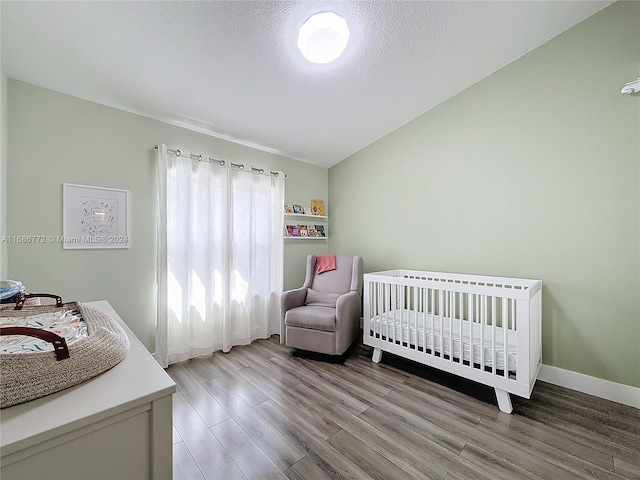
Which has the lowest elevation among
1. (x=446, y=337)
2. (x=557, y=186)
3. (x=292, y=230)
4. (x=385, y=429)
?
(x=385, y=429)

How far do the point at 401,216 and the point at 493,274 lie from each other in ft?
3.60

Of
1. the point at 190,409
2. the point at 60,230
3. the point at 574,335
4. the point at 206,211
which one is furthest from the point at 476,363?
the point at 60,230

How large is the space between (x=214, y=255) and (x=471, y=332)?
94.4 inches

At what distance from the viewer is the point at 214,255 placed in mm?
2781

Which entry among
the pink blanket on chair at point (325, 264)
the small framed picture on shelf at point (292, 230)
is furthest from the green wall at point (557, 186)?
the small framed picture on shelf at point (292, 230)

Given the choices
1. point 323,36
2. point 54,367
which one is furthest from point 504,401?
point 323,36

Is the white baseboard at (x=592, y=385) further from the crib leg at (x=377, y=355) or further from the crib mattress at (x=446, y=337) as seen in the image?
the crib leg at (x=377, y=355)

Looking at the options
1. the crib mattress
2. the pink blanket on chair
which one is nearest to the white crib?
the crib mattress

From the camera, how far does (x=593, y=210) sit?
2.00 meters

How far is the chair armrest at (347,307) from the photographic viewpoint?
2.56m

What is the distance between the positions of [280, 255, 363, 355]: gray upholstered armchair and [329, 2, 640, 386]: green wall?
2.75ft

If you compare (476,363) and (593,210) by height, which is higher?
(593,210)

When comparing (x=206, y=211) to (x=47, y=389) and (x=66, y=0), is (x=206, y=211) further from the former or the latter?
(x=47, y=389)

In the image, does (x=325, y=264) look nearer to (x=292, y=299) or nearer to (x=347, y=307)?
(x=292, y=299)
